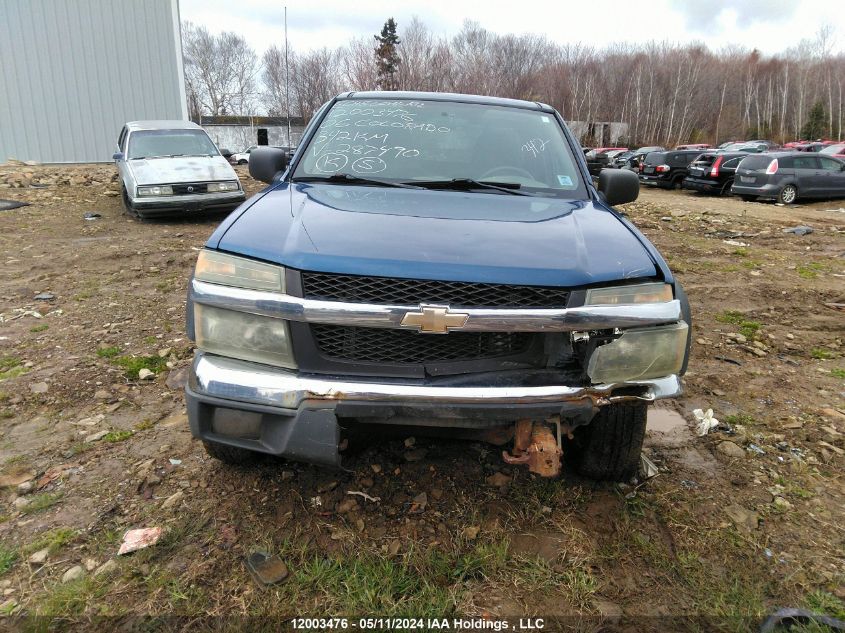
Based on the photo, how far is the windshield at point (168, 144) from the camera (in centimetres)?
959

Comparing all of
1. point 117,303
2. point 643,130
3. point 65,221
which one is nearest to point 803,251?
point 117,303

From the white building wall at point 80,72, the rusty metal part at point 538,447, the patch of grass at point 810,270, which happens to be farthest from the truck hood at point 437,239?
the white building wall at point 80,72

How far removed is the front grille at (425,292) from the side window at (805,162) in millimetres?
16639

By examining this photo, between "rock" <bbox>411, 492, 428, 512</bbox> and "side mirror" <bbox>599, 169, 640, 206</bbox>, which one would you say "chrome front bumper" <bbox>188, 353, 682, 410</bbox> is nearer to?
"rock" <bbox>411, 492, 428, 512</bbox>

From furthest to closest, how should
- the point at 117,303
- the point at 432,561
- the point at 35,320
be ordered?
1. the point at 117,303
2. the point at 35,320
3. the point at 432,561

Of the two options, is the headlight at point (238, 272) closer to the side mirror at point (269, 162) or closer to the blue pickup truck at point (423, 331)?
the blue pickup truck at point (423, 331)

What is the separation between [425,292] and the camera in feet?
6.10

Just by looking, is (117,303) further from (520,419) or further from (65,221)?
(65,221)

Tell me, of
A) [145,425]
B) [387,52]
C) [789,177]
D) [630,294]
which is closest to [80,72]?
[145,425]

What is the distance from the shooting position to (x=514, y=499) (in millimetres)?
2400

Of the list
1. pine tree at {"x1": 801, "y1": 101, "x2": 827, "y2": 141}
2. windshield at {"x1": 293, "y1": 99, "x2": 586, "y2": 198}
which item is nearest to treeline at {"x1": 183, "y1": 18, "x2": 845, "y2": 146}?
pine tree at {"x1": 801, "y1": 101, "x2": 827, "y2": 141}

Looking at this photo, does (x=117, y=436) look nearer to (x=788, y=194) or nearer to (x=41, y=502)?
(x=41, y=502)

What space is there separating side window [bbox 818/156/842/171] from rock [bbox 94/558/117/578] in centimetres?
1854

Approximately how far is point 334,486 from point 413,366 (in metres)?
0.83
